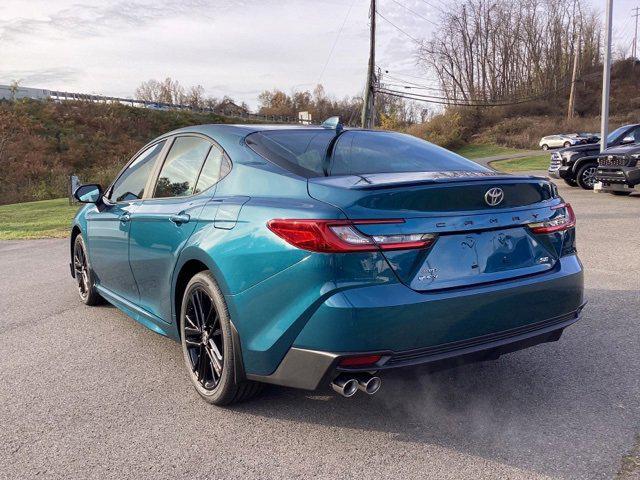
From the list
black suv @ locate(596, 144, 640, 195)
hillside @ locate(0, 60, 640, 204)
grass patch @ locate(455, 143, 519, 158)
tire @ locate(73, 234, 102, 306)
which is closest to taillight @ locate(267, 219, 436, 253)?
tire @ locate(73, 234, 102, 306)

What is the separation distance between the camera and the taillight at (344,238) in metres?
2.60

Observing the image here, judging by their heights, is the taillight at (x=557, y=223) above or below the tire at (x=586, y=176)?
above

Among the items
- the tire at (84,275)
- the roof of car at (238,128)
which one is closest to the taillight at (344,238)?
the roof of car at (238,128)

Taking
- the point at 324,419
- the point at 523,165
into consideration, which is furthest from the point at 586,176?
the point at 523,165

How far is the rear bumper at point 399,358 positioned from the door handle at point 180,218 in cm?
106

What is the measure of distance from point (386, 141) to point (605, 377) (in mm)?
2002

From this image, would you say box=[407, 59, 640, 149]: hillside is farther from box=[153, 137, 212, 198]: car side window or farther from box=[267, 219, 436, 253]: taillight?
box=[267, 219, 436, 253]: taillight

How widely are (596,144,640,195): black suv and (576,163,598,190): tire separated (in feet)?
6.76

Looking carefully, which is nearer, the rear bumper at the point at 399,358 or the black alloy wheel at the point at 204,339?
the rear bumper at the point at 399,358

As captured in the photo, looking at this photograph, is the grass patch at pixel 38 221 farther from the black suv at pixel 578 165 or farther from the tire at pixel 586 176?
the tire at pixel 586 176

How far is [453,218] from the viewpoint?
2783mm

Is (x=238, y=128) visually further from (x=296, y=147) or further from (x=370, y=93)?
(x=370, y=93)

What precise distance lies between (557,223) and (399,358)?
4.15 ft

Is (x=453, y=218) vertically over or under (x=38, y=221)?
over
